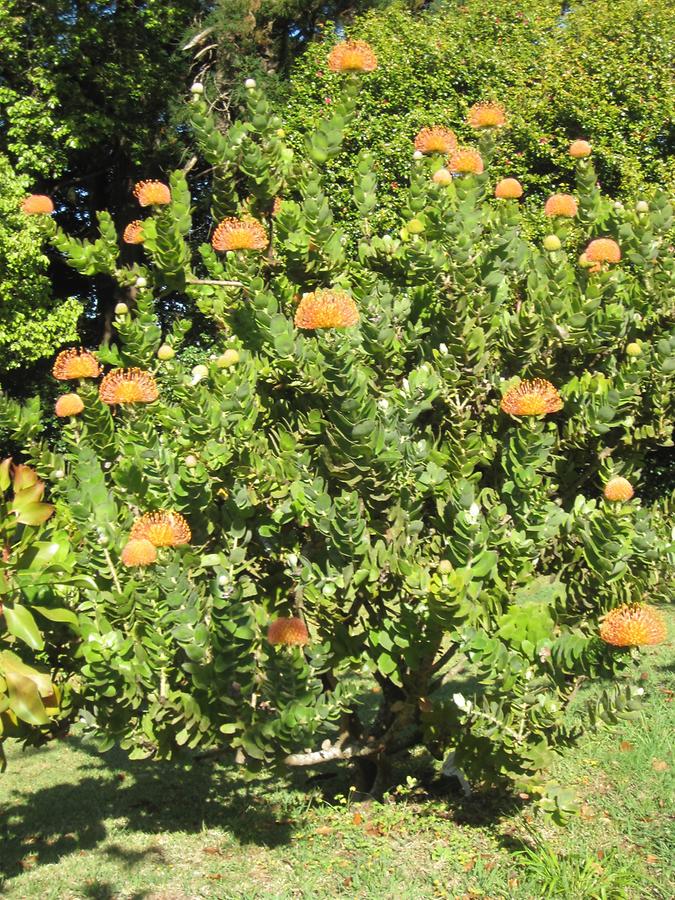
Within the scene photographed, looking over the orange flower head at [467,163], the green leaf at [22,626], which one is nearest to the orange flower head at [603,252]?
the orange flower head at [467,163]

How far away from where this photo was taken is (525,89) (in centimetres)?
1022

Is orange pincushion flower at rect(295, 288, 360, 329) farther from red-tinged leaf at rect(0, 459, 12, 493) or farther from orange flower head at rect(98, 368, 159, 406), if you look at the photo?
red-tinged leaf at rect(0, 459, 12, 493)

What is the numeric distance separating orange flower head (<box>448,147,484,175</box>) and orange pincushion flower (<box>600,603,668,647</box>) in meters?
1.76

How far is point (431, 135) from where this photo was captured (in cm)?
345

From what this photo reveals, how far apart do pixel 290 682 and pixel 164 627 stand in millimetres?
459

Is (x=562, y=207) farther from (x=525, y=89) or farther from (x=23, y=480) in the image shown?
(x=525, y=89)

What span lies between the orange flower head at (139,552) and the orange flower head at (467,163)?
1856mm

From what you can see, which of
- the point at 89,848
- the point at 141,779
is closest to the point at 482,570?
the point at 89,848

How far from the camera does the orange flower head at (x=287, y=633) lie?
9.11 feet

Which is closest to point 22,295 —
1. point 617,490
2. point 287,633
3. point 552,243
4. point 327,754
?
point 327,754

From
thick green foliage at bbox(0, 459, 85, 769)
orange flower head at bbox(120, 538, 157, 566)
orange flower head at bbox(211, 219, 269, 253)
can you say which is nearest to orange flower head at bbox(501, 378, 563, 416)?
orange flower head at bbox(211, 219, 269, 253)

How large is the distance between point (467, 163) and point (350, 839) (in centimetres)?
284

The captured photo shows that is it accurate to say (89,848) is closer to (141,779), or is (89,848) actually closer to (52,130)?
(141,779)

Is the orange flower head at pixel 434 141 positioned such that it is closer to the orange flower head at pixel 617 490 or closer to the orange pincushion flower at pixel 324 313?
the orange pincushion flower at pixel 324 313
